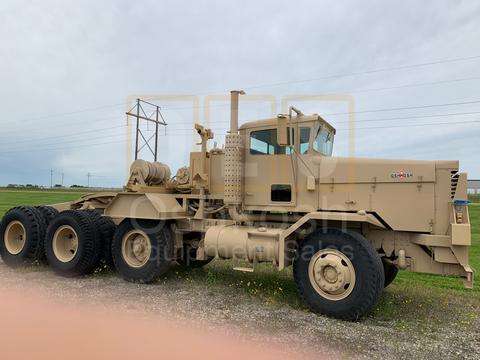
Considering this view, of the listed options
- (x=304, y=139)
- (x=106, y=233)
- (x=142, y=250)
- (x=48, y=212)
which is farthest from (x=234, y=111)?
(x=48, y=212)

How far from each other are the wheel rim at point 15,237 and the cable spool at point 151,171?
3.08m

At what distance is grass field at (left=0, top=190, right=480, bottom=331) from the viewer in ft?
20.3

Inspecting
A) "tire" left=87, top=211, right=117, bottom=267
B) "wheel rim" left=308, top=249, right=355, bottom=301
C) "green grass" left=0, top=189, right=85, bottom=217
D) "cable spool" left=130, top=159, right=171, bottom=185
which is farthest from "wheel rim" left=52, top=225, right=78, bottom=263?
"green grass" left=0, top=189, right=85, bottom=217

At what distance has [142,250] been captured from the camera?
828cm

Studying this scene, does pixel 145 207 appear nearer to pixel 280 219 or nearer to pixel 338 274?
pixel 280 219

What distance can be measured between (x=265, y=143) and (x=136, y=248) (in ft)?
11.3

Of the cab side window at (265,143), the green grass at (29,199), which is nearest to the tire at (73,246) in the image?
the cab side window at (265,143)

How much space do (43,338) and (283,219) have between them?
14.4 ft

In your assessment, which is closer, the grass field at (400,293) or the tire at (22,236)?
the grass field at (400,293)

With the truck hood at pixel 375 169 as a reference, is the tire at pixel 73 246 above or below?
below

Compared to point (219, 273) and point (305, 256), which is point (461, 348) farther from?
point (219, 273)

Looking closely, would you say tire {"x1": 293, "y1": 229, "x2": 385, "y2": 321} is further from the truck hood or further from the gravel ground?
the truck hood

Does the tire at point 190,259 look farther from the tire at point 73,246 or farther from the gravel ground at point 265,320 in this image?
the tire at point 73,246

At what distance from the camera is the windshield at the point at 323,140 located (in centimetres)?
730
